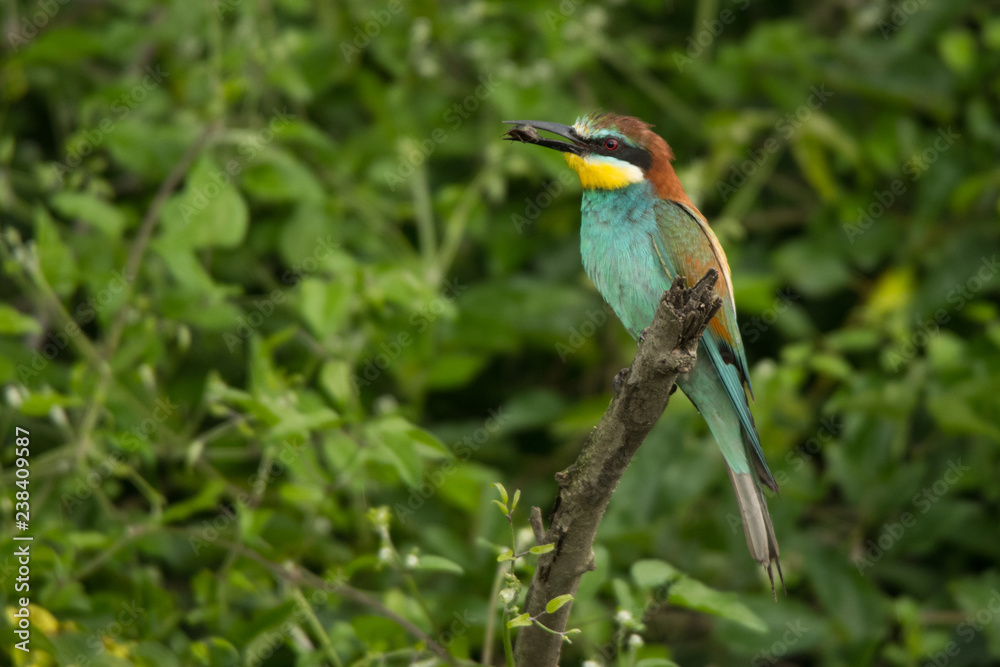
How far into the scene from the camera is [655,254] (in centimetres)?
294

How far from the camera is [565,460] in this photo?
4223 millimetres

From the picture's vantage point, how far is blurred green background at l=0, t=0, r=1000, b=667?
294 centimetres

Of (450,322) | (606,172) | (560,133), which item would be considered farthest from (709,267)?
(450,322)

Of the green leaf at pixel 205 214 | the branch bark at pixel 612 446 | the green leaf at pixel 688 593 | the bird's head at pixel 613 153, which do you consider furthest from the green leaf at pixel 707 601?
the green leaf at pixel 205 214

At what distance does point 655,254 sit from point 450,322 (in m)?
1.12

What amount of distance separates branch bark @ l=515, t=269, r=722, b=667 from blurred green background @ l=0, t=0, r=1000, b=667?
0.74 feet

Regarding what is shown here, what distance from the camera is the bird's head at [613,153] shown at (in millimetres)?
3100

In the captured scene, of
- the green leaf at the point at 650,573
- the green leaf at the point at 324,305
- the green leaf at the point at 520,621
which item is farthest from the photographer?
the green leaf at the point at 324,305

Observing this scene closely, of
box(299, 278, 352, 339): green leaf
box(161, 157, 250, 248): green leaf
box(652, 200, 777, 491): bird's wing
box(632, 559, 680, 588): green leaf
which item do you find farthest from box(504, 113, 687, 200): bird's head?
box(632, 559, 680, 588): green leaf

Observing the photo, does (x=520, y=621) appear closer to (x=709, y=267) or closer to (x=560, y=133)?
(x=709, y=267)

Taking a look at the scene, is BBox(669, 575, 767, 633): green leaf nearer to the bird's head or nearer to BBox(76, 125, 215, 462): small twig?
the bird's head

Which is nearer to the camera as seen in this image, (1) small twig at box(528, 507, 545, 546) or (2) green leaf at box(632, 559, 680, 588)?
(1) small twig at box(528, 507, 545, 546)

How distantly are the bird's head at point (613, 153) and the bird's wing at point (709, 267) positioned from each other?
160mm

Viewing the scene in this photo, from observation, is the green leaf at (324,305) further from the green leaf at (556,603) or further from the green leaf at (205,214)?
the green leaf at (556,603)
